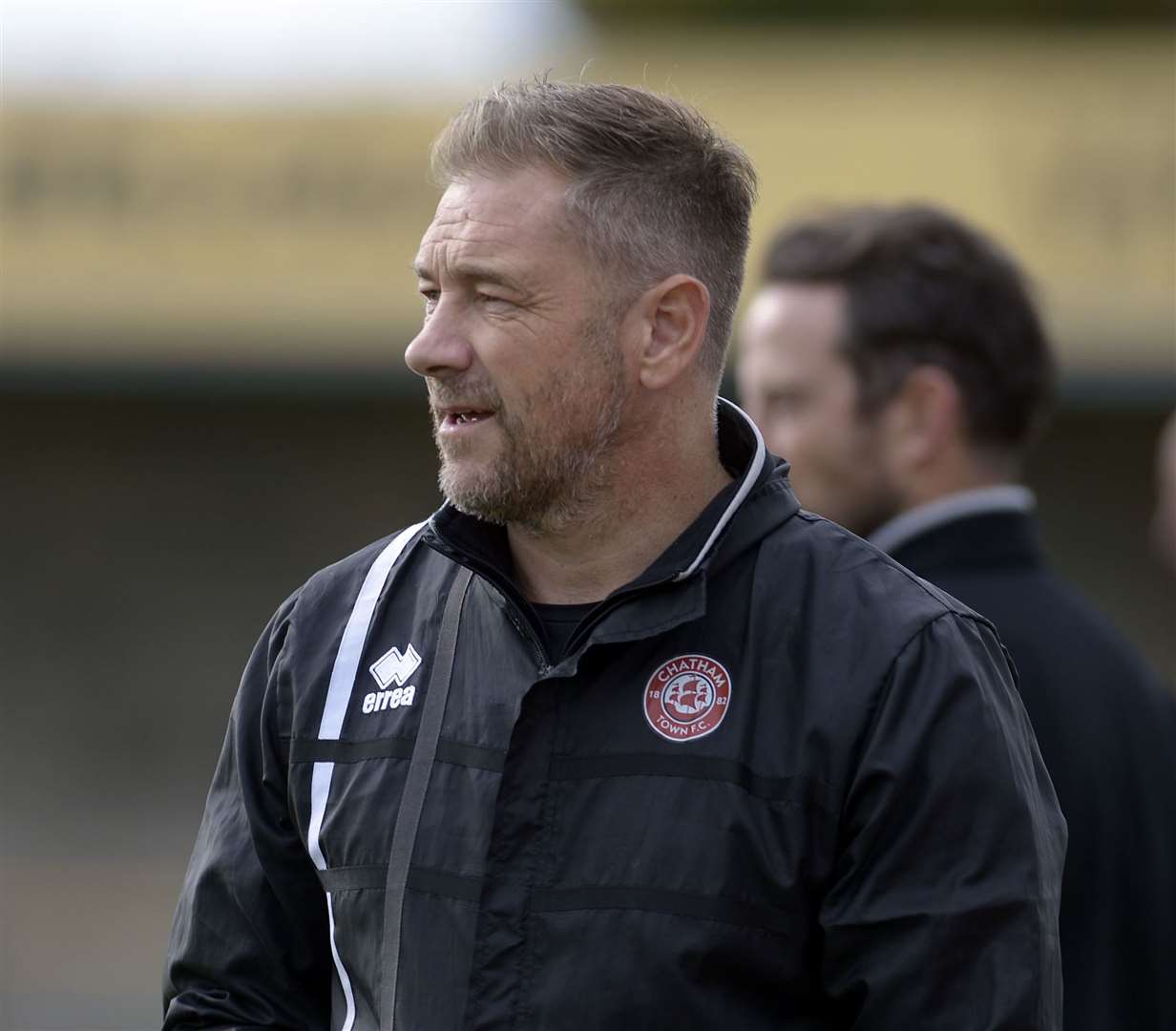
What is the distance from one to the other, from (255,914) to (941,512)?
1583mm

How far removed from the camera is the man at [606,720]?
7.16ft

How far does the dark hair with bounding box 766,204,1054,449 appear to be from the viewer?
370 cm

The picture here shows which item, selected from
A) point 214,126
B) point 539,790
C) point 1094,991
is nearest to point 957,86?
point 214,126

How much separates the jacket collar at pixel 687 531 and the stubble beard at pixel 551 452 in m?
0.04

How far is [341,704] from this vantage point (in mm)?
2453

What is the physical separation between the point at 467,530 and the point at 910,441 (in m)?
1.41

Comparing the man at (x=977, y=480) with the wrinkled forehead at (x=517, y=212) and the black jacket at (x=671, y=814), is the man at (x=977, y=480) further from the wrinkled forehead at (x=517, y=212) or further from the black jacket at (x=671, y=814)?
the wrinkled forehead at (x=517, y=212)

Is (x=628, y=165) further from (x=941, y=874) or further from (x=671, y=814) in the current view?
(x=941, y=874)

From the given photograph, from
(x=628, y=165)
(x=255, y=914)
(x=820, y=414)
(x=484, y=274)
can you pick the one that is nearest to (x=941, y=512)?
(x=820, y=414)

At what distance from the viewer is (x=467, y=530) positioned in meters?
2.48

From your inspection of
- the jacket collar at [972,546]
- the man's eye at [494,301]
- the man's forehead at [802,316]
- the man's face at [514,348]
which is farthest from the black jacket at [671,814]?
the man's forehead at [802,316]

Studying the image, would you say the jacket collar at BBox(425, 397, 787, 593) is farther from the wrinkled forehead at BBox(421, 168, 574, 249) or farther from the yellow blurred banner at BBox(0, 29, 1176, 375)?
the yellow blurred banner at BBox(0, 29, 1176, 375)

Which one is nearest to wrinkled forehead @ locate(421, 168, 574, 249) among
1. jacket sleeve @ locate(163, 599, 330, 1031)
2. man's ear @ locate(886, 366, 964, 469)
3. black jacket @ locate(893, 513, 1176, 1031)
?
jacket sleeve @ locate(163, 599, 330, 1031)

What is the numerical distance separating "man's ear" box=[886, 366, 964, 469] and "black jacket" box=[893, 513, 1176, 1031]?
1.13ft
